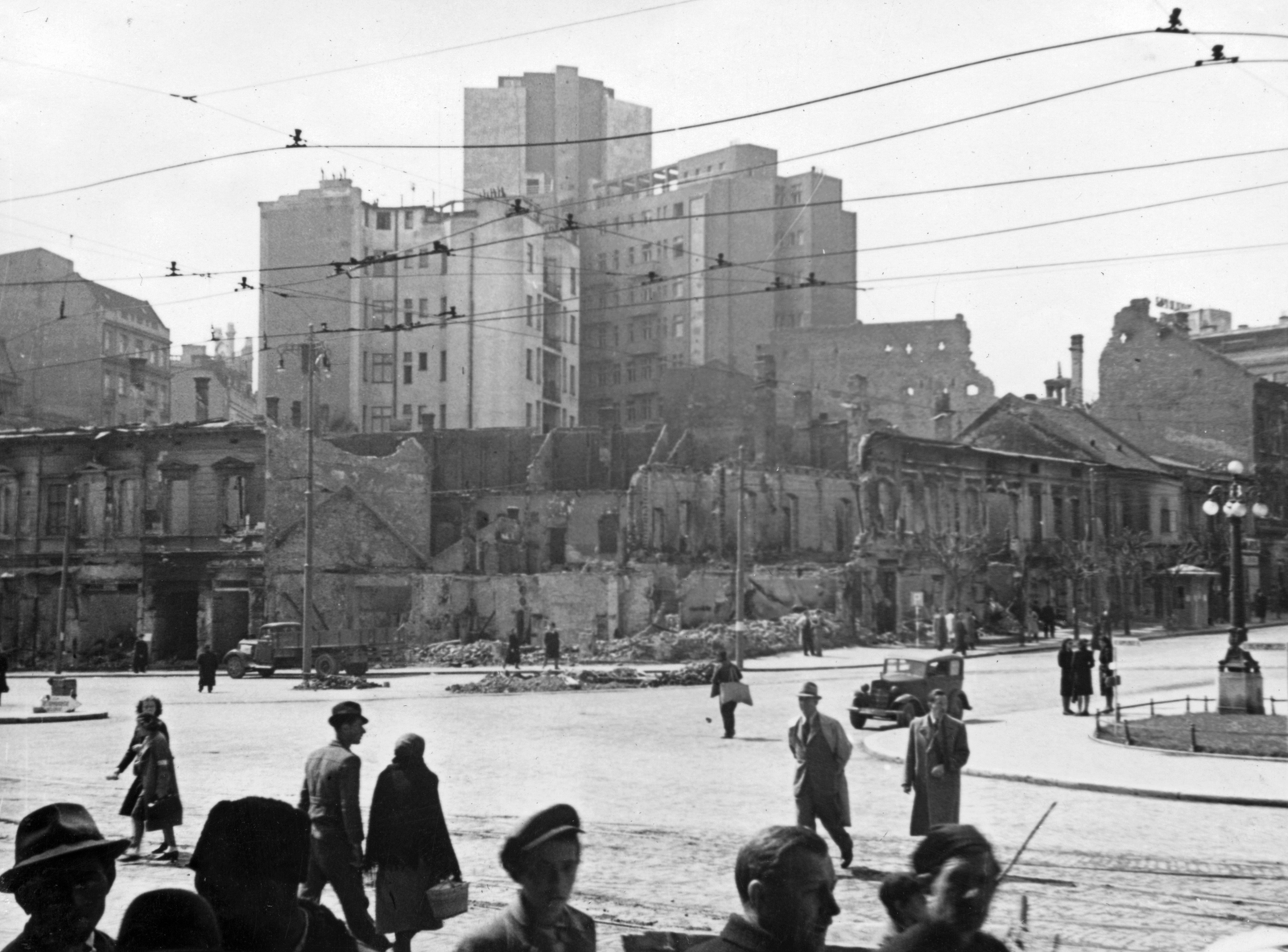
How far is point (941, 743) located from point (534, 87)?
4748 cm

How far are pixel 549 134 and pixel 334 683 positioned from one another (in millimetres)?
38032

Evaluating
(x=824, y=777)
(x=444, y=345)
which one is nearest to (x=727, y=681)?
(x=824, y=777)

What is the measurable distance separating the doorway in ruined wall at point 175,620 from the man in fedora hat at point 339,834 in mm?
35123

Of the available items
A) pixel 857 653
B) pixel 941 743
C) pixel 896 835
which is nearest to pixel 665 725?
pixel 896 835

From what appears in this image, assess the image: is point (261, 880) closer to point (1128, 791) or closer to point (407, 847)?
point (407, 847)

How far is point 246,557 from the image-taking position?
141 ft

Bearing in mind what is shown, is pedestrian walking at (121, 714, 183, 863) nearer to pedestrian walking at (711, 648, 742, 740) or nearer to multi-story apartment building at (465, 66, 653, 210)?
pedestrian walking at (711, 648, 742, 740)

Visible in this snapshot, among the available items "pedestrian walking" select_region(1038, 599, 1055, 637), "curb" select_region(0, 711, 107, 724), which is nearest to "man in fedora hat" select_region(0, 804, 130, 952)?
"curb" select_region(0, 711, 107, 724)

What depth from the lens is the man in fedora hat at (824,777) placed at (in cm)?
1070

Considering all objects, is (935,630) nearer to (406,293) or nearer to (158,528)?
(158,528)

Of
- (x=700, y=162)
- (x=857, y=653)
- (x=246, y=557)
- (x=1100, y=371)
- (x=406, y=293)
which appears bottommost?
(x=857, y=653)

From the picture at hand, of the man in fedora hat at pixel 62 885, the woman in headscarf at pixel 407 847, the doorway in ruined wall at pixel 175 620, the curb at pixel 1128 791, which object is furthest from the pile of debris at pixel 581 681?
the man in fedora hat at pixel 62 885

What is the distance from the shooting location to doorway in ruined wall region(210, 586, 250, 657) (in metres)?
43.0

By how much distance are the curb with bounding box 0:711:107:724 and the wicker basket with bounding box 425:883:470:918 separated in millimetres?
16996
